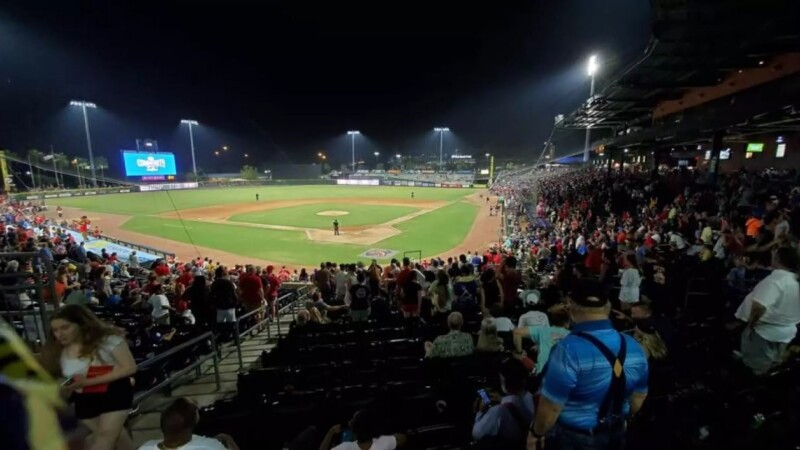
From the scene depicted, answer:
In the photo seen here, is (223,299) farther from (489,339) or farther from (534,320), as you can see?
(534,320)

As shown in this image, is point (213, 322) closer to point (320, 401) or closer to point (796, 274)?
point (320, 401)

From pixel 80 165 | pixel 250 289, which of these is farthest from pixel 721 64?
pixel 80 165

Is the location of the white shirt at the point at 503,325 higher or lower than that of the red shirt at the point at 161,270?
higher

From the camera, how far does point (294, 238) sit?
28453 millimetres

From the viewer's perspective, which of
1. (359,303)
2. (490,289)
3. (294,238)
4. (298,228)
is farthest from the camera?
(298,228)

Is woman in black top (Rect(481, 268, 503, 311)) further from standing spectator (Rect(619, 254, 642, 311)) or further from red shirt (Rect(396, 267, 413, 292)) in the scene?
standing spectator (Rect(619, 254, 642, 311))

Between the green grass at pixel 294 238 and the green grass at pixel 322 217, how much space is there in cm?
320

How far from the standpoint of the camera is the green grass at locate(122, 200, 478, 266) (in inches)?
936

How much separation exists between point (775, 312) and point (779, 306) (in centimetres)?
7

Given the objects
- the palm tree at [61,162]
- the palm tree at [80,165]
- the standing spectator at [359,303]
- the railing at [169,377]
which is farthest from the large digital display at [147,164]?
the railing at [169,377]

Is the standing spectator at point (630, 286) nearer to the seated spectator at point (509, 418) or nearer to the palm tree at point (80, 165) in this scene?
the seated spectator at point (509, 418)

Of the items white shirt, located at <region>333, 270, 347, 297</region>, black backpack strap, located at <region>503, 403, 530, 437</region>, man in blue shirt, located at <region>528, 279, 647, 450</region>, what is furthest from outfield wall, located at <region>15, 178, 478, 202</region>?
man in blue shirt, located at <region>528, 279, 647, 450</region>

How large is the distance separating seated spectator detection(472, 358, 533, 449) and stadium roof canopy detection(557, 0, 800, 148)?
11929 millimetres

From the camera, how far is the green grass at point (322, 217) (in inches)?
1375
